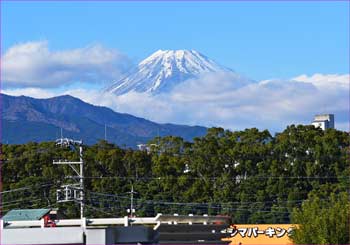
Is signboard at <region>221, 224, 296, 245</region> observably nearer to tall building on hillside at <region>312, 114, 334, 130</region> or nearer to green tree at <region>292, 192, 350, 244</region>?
green tree at <region>292, 192, 350, 244</region>

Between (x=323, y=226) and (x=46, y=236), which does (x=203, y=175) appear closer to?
(x=323, y=226)

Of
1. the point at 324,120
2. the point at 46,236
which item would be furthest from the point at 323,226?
the point at 324,120

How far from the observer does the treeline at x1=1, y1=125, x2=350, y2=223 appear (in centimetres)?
5922

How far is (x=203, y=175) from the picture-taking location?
202ft

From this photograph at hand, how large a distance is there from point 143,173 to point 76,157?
4372 millimetres

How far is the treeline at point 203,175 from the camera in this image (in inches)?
2331

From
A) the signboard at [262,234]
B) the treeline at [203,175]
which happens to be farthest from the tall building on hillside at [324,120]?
the signboard at [262,234]

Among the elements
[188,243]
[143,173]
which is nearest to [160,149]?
[143,173]

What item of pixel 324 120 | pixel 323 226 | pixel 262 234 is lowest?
pixel 262 234

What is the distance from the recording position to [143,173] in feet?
204

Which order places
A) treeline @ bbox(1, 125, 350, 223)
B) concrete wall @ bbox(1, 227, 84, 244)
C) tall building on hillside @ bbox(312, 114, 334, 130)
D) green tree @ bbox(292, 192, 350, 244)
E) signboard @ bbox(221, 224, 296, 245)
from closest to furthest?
1. concrete wall @ bbox(1, 227, 84, 244)
2. green tree @ bbox(292, 192, 350, 244)
3. signboard @ bbox(221, 224, 296, 245)
4. treeline @ bbox(1, 125, 350, 223)
5. tall building on hillside @ bbox(312, 114, 334, 130)

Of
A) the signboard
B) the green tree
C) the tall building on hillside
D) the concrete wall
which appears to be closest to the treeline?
the signboard

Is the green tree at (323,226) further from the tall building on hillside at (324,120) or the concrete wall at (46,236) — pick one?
the tall building on hillside at (324,120)

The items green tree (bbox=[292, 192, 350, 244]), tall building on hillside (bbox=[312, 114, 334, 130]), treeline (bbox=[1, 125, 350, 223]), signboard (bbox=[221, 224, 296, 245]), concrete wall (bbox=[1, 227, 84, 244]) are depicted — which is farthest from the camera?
tall building on hillside (bbox=[312, 114, 334, 130])
